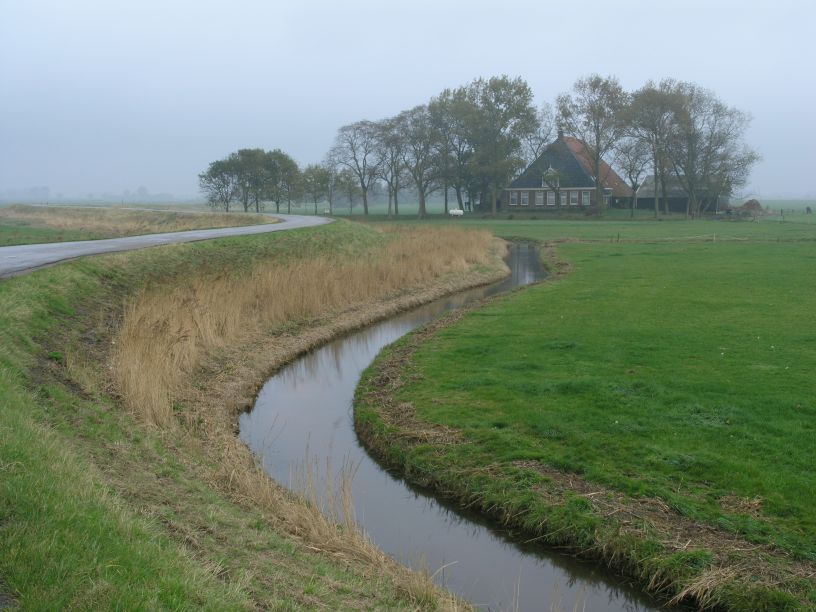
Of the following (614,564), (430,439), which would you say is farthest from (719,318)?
(614,564)

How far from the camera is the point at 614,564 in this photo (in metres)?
7.04

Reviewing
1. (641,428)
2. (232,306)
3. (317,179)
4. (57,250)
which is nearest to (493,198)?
(317,179)

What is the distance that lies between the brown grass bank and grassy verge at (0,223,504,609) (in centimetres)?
11

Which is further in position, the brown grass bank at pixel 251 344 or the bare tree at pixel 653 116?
the bare tree at pixel 653 116

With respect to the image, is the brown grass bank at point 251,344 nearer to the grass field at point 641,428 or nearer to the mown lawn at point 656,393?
the grass field at point 641,428

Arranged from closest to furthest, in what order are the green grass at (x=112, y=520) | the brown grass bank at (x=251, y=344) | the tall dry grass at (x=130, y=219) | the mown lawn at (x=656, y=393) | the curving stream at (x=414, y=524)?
the green grass at (x=112, y=520), the curving stream at (x=414, y=524), the brown grass bank at (x=251, y=344), the mown lawn at (x=656, y=393), the tall dry grass at (x=130, y=219)

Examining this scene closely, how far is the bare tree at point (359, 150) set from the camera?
8106cm

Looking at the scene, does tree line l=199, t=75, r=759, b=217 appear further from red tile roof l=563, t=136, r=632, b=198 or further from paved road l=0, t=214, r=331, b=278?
paved road l=0, t=214, r=331, b=278

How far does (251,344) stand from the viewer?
15.7 metres

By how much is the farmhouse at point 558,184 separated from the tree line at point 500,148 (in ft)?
5.02

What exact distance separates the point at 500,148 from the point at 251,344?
6742 centimetres

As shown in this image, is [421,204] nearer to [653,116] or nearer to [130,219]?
[653,116]

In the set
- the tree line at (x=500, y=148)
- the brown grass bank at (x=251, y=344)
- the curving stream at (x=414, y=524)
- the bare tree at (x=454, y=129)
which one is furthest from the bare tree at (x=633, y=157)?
the curving stream at (x=414, y=524)

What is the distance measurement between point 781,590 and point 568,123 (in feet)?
251
